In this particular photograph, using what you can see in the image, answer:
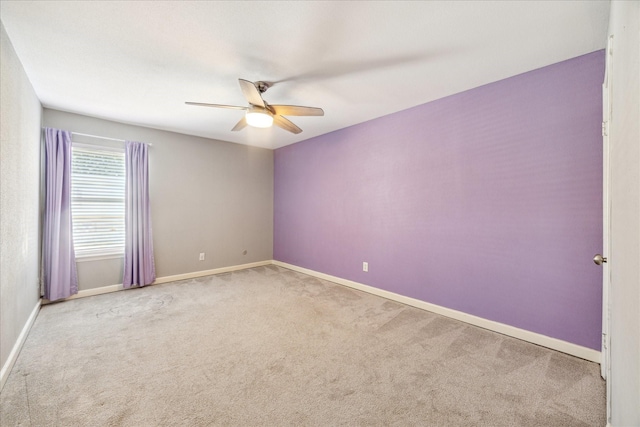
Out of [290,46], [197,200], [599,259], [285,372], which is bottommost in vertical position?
[285,372]

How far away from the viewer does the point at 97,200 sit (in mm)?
3762

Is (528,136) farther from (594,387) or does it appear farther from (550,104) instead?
(594,387)

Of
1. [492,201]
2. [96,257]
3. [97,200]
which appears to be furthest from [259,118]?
[96,257]

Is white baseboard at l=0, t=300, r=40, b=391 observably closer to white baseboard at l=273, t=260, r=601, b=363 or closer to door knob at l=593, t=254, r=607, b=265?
white baseboard at l=273, t=260, r=601, b=363

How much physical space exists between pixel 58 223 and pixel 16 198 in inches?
54.3

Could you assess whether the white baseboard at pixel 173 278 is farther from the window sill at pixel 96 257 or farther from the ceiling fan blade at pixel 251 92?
the ceiling fan blade at pixel 251 92

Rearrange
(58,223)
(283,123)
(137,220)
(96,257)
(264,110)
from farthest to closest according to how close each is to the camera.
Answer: (137,220)
(96,257)
(58,223)
(283,123)
(264,110)

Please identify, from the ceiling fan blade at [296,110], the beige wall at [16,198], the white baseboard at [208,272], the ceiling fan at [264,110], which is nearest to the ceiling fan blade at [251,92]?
the ceiling fan at [264,110]

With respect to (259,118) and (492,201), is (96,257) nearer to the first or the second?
(259,118)

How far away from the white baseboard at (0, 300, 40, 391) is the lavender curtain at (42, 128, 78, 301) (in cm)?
45

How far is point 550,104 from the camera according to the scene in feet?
7.59

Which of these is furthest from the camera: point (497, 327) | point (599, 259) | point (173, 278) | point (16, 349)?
point (173, 278)

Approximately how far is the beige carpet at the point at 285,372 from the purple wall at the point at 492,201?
42 cm

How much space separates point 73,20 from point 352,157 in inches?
123
